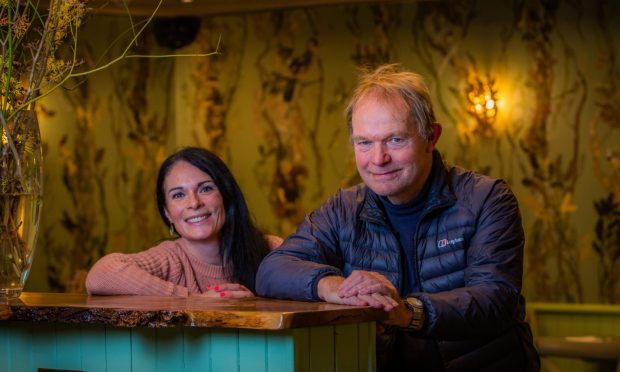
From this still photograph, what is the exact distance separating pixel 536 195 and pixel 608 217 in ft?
1.68

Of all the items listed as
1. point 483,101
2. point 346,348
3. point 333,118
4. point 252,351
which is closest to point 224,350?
point 252,351

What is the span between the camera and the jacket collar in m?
2.86

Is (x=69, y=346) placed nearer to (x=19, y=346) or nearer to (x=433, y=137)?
(x=19, y=346)

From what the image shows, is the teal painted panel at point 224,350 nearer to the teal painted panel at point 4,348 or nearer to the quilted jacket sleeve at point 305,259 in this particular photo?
the quilted jacket sleeve at point 305,259

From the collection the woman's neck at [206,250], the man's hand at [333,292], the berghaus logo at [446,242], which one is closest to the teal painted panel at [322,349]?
the man's hand at [333,292]

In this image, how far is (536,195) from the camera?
701 centimetres

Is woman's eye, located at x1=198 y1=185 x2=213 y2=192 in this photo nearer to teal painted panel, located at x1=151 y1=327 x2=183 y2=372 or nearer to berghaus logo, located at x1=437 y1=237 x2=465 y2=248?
berghaus logo, located at x1=437 y1=237 x2=465 y2=248

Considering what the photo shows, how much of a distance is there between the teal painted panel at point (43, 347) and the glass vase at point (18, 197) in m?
0.16

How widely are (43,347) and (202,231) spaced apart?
1071mm

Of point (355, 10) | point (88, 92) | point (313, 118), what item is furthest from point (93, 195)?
point (355, 10)

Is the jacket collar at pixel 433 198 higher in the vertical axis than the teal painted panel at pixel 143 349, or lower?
higher

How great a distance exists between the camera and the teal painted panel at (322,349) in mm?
2193

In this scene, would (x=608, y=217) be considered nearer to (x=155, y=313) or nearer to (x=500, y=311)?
(x=500, y=311)

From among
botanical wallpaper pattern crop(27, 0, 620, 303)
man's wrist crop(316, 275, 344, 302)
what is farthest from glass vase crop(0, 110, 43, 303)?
botanical wallpaper pattern crop(27, 0, 620, 303)
